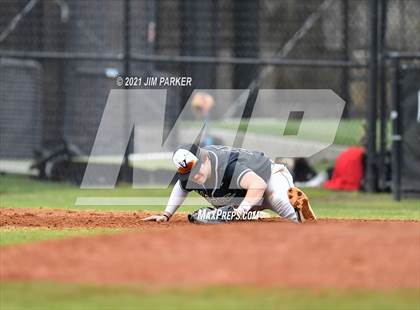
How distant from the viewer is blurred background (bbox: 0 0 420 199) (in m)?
18.3

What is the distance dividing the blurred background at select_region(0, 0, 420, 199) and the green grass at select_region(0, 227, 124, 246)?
281 inches

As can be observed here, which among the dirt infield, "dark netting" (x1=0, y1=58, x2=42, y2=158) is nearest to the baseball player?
the dirt infield

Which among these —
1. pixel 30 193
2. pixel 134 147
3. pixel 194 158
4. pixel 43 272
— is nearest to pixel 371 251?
pixel 43 272

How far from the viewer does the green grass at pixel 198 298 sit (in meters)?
6.23

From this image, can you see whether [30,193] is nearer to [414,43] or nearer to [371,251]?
[414,43]

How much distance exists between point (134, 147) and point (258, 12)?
14.6ft

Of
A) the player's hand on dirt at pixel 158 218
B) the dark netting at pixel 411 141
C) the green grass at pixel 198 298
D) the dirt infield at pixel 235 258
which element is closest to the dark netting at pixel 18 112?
the dark netting at pixel 411 141

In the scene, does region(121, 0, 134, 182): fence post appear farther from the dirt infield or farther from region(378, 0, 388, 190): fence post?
the dirt infield

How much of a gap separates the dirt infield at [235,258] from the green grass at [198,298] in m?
0.17

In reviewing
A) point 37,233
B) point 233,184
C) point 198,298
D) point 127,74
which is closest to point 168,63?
point 127,74

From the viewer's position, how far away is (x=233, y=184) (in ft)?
35.2

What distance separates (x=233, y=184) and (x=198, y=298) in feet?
14.4

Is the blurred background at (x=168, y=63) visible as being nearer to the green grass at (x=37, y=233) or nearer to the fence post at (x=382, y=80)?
the fence post at (x=382, y=80)

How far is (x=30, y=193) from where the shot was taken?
1744 centimetres
